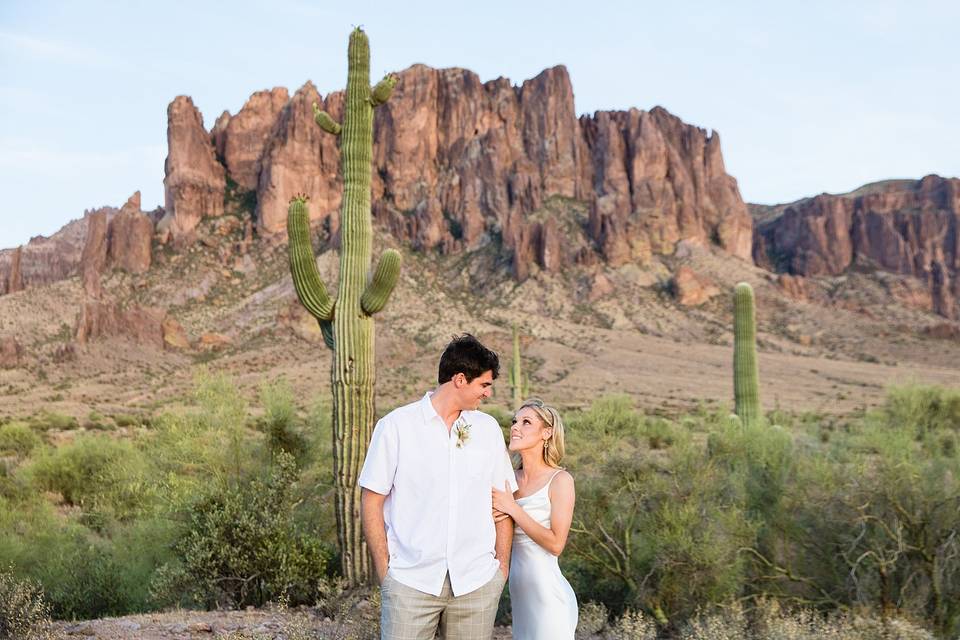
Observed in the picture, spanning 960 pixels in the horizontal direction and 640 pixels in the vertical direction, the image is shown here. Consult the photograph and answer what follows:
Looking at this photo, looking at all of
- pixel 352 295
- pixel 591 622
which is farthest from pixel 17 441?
pixel 591 622

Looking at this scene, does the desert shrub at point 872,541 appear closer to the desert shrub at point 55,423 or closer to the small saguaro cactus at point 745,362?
the small saguaro cactus at point 745,362

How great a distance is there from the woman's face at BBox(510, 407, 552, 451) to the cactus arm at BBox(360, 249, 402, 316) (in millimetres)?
4758

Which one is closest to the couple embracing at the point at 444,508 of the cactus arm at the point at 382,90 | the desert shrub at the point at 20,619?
the desert shrub at the point at 20,619

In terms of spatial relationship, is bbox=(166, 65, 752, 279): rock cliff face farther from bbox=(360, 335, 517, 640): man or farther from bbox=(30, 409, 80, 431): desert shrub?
bbox=(360, 335, 517, 640): man

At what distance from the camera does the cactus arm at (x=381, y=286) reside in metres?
8.20

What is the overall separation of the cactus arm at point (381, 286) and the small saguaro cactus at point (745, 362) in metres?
10.5

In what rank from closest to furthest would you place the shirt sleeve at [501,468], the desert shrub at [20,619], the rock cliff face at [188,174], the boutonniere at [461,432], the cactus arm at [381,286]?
the boutonniere at [461,432]
the shirt sleeve at [501,468]
the desert shrub at [20,619]
the cactus arm at [381,286]
the rock cliff face at [188,174]

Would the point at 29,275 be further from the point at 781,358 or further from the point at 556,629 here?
the point at 556,629

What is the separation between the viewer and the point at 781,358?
58875 millimetres

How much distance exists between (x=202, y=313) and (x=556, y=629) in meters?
67.8

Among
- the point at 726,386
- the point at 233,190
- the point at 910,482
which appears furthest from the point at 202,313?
the point at 910,482

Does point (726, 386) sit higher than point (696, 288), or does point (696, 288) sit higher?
point (696, 288)

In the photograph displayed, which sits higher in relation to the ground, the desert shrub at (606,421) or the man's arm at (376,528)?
the man's arm at (376,528)

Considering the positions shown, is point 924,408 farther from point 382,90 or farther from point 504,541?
point 504,541
